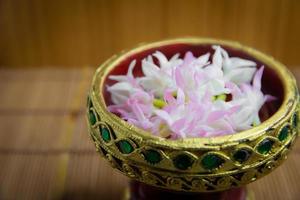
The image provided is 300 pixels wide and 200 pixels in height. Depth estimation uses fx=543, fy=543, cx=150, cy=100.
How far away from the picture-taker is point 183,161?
0.48 m

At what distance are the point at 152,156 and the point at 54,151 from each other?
0.31 meters

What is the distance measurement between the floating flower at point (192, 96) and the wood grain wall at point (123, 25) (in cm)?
36

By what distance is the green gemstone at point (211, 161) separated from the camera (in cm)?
47

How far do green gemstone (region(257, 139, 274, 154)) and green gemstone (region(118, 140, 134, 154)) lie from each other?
11cm

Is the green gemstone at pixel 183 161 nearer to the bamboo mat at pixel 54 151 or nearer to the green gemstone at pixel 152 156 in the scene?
the green gemstone at pixel 152 156

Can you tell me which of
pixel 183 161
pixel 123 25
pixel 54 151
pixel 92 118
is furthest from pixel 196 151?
pixel 123 25

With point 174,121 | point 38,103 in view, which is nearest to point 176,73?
point 174,121

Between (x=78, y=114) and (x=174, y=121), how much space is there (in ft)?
1.20

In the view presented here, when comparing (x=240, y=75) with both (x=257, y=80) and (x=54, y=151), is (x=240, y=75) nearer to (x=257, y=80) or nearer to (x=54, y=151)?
(x=257, y=80)

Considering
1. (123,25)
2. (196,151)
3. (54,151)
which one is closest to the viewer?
(196,151)

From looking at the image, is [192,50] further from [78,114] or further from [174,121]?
[78,114]

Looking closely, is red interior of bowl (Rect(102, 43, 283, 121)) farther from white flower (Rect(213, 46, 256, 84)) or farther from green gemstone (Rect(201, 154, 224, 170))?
green gemstone (Rect(201, 154, 224, 170))

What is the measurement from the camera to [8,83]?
0.91 meters

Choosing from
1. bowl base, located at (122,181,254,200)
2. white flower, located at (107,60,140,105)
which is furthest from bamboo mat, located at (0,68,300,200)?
white flower, located at (107,60,140,105)
